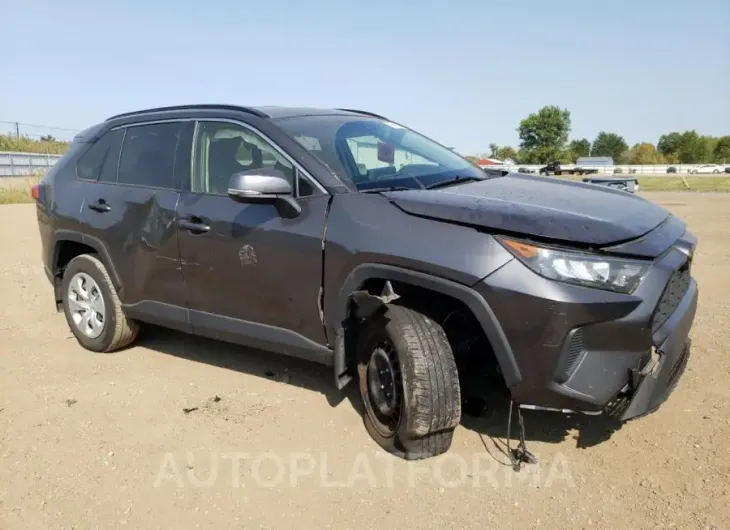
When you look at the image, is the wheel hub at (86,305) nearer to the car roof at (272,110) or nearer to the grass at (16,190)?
the car roof at (272,110)

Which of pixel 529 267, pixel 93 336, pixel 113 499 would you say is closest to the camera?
pixel 529 267

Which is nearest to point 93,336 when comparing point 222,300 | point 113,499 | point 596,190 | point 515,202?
point 222,300

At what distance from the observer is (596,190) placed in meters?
3.68

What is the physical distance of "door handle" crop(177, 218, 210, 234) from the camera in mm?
3902

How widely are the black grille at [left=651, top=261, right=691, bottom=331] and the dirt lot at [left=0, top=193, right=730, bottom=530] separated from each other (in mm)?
753

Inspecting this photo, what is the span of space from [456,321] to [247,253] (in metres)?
1.27

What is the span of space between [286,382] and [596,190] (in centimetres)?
231

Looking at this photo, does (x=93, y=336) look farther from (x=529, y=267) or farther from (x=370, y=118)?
(x=529, y=267)

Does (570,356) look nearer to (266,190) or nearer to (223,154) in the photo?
(266,190)

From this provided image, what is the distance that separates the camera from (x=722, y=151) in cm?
10556

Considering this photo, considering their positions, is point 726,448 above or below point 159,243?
below

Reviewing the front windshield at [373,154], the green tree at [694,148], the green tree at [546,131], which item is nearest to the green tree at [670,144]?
the green tree at [694,148]

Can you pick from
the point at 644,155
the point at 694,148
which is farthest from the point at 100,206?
the point at 694,148

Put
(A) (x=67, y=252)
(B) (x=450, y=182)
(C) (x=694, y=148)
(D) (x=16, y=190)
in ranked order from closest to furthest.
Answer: (B) (x=450, y=182)
(A) (x=67, y=252)
(D) (x=16, y=190)
(C) (x=694, y=148)
